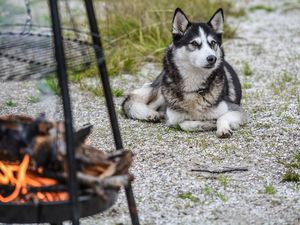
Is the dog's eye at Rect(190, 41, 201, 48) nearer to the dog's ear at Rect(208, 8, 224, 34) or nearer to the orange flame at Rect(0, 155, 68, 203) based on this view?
the dog's ear at Rect(208, 8, 224, 34)

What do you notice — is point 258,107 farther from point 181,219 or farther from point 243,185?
point 181,219

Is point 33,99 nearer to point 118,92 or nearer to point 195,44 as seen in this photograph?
point 118,92

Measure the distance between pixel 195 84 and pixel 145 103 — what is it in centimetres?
59

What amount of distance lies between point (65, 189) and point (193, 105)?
3.15 metres

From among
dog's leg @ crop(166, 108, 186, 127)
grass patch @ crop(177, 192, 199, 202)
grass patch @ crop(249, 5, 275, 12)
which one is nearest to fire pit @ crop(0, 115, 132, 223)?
grass patch @ crop(177, 192, 199, 202)

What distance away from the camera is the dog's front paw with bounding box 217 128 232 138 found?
548 cm

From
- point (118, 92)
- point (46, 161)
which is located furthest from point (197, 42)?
point (46, 161)

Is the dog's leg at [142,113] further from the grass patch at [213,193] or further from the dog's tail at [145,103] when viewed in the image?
the grass patch at [213,193]

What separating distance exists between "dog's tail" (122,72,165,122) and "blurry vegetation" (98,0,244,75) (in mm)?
1107

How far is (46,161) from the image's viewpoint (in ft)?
9.84

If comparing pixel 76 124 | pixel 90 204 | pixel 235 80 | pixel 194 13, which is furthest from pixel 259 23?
pixel 90 204

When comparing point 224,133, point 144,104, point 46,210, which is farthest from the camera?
point 144,104

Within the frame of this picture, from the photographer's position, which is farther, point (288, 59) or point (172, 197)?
point (288, 59)

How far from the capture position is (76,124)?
5.96m
